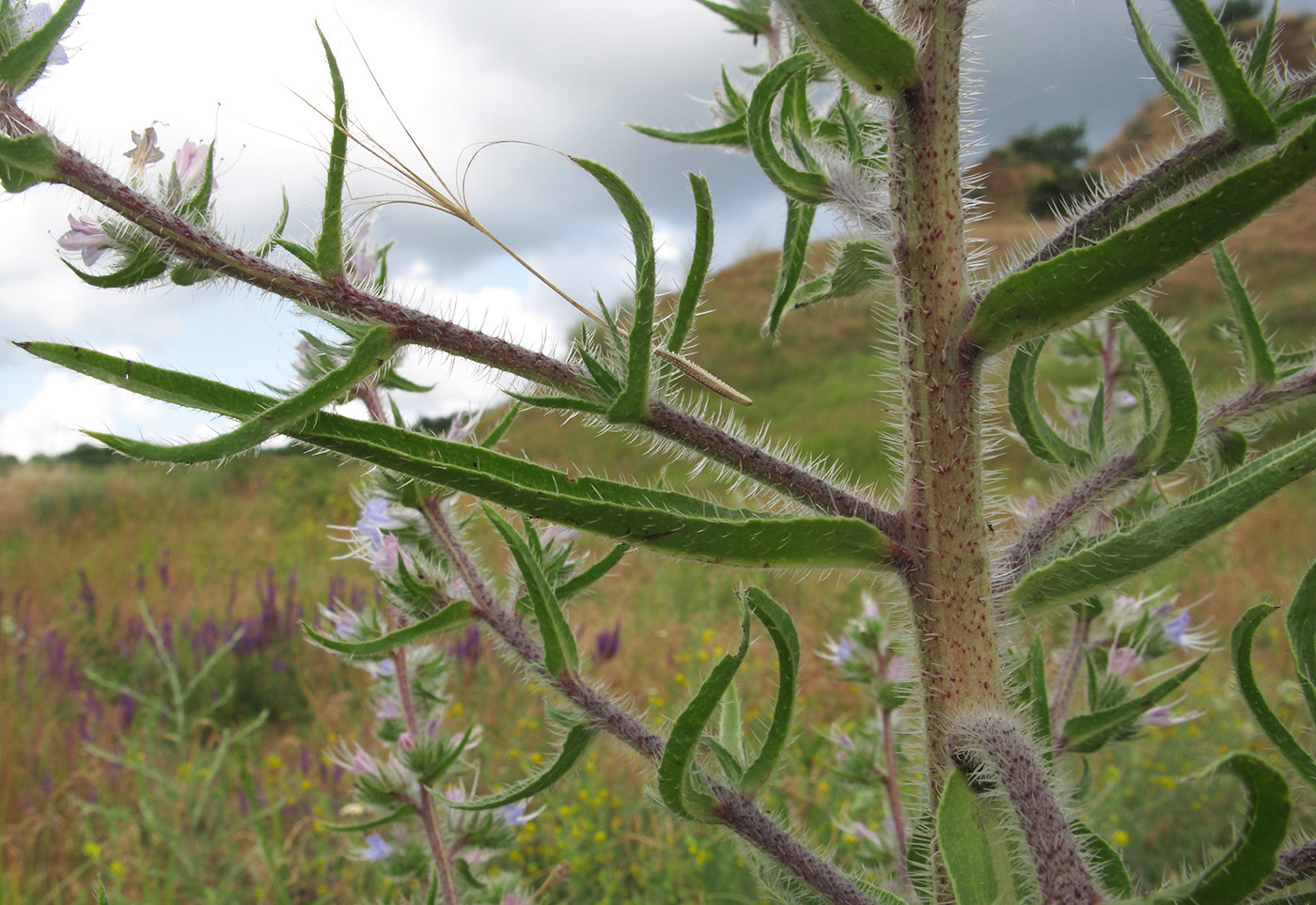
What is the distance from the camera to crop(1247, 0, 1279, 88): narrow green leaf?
0.59m

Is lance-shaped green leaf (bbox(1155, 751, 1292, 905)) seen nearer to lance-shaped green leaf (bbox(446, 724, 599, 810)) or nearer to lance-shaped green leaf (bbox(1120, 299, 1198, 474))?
lance-shaped green leaf (bbox(1120, 299, 1198, 474))

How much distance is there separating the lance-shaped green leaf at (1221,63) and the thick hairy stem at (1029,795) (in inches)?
17.4

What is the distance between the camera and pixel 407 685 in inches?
50.3

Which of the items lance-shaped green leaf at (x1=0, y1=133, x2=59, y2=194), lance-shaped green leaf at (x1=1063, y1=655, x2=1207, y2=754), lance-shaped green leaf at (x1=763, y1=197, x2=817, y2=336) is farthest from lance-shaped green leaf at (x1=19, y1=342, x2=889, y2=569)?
lance-shaped green leaf at (x1=1063, y1=655, x2=1207, y2=754)

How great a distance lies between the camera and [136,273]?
Answer: 587mm

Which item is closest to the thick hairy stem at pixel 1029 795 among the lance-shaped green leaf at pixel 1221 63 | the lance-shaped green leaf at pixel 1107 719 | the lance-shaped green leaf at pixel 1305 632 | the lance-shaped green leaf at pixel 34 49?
the lance-shaped green leaf at pixel 1305 632

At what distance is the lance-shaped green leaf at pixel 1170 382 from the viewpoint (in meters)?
0.66

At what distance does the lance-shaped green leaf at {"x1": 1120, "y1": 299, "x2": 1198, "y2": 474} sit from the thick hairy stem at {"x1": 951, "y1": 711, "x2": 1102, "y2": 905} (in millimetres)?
279

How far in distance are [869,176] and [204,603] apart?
6103mm

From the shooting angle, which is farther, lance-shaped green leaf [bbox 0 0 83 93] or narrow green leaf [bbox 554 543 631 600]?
narrow green leaf [bbox 554 543 631 600]

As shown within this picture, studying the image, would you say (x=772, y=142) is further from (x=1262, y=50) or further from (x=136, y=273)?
(x=136, y=273)

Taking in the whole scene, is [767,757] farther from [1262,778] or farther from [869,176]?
[869,176]

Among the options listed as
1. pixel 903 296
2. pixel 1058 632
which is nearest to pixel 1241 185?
pixel 903 296

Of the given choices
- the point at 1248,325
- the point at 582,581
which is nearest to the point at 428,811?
Result: the point at 582,581
